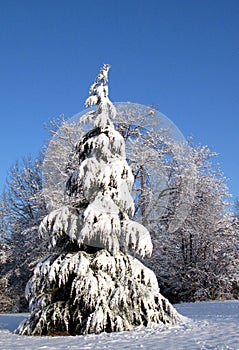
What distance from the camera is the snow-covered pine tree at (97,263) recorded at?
7.44 metres

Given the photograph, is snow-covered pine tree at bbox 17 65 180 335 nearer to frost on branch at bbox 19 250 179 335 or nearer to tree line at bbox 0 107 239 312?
frost on branch at bbox 19 250 179 335

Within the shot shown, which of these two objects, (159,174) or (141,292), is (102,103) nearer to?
(141,292)

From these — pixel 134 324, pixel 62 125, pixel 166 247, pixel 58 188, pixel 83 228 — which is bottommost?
pixel 134 324

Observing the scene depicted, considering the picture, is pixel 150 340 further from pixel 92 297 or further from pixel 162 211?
pixel 162 211

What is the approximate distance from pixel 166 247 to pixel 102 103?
11.1 meters

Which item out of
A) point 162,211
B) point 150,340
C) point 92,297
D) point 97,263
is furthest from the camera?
point 162,211

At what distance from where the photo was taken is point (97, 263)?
7.77m

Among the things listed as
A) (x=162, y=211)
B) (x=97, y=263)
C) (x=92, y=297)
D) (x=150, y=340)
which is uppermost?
(x=162, y=211)

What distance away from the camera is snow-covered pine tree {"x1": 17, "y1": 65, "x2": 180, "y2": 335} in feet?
24.4

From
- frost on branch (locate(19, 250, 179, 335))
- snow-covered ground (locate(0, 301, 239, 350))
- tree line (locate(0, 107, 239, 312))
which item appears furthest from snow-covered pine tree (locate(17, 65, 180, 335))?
tree line (locate(0, 107, 239, 312))

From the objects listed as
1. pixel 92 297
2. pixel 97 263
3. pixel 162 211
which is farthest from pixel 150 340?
pixel 162 211

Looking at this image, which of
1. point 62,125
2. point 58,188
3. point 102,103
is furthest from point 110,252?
point 62,125

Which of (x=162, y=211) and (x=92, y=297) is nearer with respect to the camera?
(x=92, y=297)

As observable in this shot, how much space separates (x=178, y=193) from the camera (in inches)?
709
